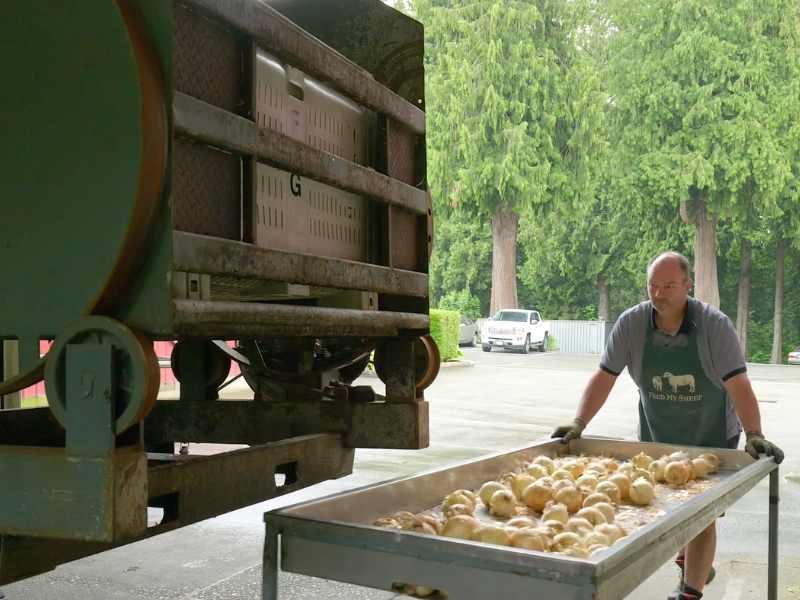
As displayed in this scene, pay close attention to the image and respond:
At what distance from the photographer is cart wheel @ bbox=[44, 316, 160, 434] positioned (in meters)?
2.24

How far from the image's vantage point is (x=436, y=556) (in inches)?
97.7

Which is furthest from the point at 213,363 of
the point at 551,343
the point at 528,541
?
the point at 551,343

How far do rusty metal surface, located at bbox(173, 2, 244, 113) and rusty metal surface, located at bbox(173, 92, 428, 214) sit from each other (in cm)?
8

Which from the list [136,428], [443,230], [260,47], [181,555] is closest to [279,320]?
[136,428]

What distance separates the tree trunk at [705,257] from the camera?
3394 centimetres

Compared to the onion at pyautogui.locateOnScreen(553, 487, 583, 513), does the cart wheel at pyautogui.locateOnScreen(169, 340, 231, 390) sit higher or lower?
higher

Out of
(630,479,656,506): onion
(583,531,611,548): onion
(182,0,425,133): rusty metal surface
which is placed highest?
(182,0,425,133): rusty metal surface

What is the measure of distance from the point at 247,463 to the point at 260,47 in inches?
54.3

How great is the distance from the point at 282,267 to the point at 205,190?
370 mm

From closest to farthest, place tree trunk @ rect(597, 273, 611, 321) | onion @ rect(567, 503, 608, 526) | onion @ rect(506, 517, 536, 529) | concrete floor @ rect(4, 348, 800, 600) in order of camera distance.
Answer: onion @ rect(506, 517, 536, 529) → onion @ rect(567, 503, 608, 526) → concrete floor @ rect(4, 348, 800, 600) → tree trunk @ rect(597, 273, 611, 321)

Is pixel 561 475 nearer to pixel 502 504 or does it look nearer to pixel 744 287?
pixel 502 504

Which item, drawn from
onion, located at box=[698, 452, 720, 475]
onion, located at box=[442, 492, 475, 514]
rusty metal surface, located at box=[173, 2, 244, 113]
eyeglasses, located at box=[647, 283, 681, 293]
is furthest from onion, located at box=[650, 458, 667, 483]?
rusty metal surface, located at box=[173, 2, 244, 113]

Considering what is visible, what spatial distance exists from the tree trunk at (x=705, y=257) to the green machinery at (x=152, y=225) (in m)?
32.2

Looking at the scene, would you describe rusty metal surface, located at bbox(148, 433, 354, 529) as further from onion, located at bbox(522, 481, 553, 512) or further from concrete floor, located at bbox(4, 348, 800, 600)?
concrete floor, located at bbox(4, 348, 800, 600)
